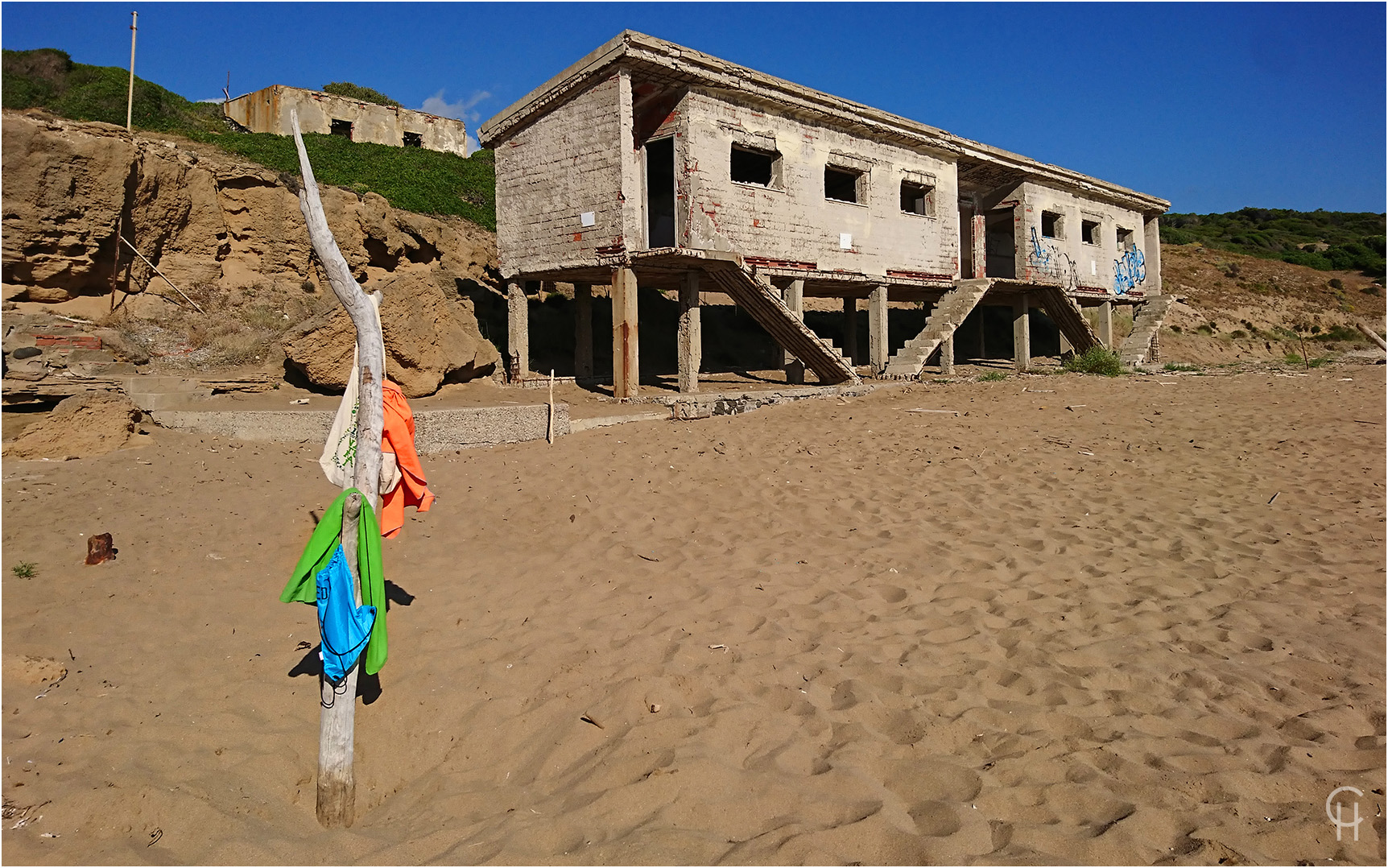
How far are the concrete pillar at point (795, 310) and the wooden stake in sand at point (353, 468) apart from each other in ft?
40.4

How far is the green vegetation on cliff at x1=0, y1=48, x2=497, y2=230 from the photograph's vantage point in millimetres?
→ 21875

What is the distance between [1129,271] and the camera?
2395 cm

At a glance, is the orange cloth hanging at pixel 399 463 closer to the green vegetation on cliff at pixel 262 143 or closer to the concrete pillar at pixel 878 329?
the concrete pillar at pixel 878 329

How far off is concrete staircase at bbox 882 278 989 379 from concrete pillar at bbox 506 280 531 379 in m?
7.88

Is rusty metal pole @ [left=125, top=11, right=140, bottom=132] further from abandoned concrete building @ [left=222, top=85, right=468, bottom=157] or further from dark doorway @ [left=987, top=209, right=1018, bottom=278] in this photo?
dark doorway @ [left=987, top=209, right=1018, bottom=278]

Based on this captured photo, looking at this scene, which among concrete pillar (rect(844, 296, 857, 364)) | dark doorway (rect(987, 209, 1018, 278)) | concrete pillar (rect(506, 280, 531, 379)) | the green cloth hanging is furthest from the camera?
dark doorway (rect(987, 209, 1018, 278))

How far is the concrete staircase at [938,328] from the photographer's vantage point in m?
16.9

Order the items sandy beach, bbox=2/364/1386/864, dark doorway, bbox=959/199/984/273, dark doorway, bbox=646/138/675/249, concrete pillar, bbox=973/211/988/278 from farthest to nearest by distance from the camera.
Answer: dark doorway, bbox=959/199/984/273 → concrete pillar, bbox=973/211/988/278 → dark doorway, bbox=646/138/675/249 → sandy beach, bbox=2/364/1386/864

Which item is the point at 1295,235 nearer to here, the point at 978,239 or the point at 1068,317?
the point at 1068,317

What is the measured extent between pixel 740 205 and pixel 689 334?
2.60 metres

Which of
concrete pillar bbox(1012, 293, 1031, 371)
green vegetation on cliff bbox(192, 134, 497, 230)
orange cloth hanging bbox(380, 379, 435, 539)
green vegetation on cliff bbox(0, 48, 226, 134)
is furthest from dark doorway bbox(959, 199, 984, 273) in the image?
green vegetation on cliff bbox(0, 48, 226, 134)

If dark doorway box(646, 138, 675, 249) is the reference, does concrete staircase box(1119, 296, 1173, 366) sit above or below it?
below

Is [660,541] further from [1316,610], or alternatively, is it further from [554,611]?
[1316,610]

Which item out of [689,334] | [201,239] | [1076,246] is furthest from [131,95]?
[1076,246]
